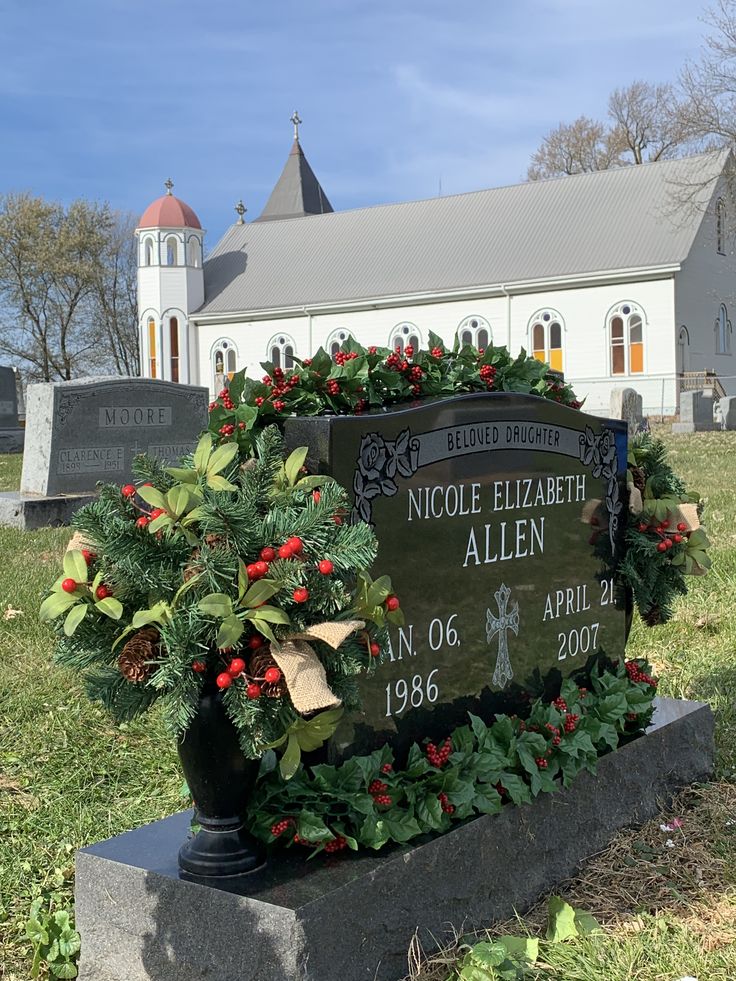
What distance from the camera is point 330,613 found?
2.48 m

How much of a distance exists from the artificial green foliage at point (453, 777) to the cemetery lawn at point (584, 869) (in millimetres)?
327

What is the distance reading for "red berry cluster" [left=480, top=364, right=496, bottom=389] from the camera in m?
3.72

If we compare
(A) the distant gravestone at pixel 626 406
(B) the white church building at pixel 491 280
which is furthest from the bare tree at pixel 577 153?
(A) the distant gravestone at pixel 626 406

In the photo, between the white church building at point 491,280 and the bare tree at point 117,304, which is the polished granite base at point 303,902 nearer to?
the white church building at point 491,280

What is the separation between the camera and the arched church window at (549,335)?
36906 mm

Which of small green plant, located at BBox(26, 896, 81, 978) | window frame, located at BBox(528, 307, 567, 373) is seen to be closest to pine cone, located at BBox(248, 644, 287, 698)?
small green plant, located at BBox(26, 896, 81, 978)

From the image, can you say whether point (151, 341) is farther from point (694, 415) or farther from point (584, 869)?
point (584, 869)

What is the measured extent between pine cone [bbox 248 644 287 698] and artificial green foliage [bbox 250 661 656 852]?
0.51 meters

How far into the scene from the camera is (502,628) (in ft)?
11.8

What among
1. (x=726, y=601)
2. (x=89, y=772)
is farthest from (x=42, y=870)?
(x=726, y=601)

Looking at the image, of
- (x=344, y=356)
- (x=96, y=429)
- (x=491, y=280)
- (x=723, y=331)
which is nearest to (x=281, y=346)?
(x=491, y=280)

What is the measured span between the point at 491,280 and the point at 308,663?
36.3 meters

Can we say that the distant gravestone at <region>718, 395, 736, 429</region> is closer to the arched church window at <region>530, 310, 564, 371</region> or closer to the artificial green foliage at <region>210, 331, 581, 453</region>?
the arched church window at <region>530, 310, 564, 371</region>

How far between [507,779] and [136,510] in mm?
1383
